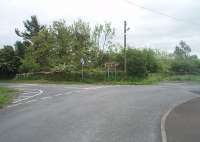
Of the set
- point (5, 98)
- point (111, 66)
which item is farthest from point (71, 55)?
point (5, 98)

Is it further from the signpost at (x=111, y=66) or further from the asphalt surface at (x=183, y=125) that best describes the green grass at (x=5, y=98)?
the signpost at (x=111, y=66)

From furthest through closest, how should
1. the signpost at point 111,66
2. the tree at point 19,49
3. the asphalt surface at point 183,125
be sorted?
the tree at point 19,49 → the signpost at point 111,66 → the asphalt surface at point 183,125

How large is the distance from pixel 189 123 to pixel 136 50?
132ft

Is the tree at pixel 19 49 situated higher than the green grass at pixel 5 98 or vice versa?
the tree at pixel 19 49

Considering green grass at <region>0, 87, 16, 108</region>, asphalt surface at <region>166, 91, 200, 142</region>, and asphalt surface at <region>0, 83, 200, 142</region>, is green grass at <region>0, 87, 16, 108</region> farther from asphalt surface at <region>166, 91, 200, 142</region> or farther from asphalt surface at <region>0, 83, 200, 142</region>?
asphalt surface at <region>166, 91, 200, 142</region>

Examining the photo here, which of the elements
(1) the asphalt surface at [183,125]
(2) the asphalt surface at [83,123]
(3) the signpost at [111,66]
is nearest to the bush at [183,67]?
(3) the signpost at [111,66]

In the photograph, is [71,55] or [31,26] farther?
[31,26]

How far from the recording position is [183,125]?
1238 cm

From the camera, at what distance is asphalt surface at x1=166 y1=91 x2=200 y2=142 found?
10.3m

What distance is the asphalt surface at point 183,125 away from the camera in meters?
10.3

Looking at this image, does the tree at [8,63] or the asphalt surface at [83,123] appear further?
the tree at [8,63]

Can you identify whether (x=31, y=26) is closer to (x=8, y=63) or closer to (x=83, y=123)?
(x=8, y=63)

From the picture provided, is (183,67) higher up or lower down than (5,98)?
higher up

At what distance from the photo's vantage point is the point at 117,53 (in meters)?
56.1
